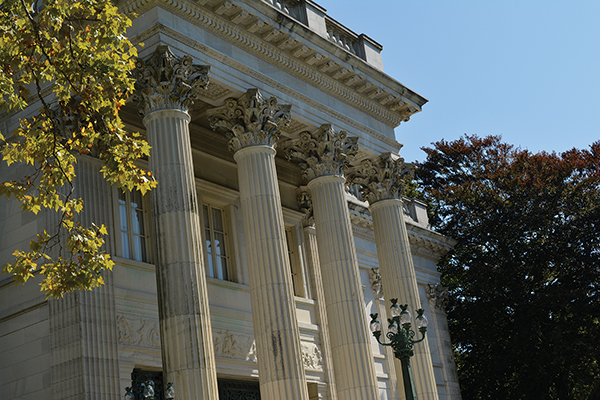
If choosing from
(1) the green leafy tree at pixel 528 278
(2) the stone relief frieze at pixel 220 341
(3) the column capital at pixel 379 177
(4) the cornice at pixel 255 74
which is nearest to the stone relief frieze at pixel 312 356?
(2) the stone relief frieze at pixel 220 341

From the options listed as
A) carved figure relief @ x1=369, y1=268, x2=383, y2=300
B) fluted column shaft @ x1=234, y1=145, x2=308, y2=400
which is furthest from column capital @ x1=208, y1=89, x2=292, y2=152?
carved figure relief @ x1=369, y1=268, x2=383, y2=300

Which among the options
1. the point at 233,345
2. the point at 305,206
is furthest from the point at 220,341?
the point at 305,206

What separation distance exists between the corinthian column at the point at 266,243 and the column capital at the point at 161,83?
2248 mm

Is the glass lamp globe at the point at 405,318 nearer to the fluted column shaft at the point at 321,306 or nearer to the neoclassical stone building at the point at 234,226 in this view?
the neoclassical stone building at the point at 234,226

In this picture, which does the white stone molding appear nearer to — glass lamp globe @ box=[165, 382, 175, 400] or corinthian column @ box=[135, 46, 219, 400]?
corinthian column @ box=[135, 46, 219, 400]

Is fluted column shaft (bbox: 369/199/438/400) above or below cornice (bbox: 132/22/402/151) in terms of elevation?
below

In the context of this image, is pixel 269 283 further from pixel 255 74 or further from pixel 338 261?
pixel 255 74

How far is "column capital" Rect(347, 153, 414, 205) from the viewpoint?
24.0m

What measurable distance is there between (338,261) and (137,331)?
570 cm

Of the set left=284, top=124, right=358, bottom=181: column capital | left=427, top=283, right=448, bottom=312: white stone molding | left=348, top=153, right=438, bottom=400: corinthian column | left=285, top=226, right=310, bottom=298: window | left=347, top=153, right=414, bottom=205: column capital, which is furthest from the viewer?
left=427, top=283, right=448, bottom=312: white stone molding

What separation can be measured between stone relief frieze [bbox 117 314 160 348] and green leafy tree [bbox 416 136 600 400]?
18.2 m

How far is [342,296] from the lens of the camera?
792 inches

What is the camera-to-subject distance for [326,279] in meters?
20.5

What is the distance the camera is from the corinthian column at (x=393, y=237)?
73.6ft
